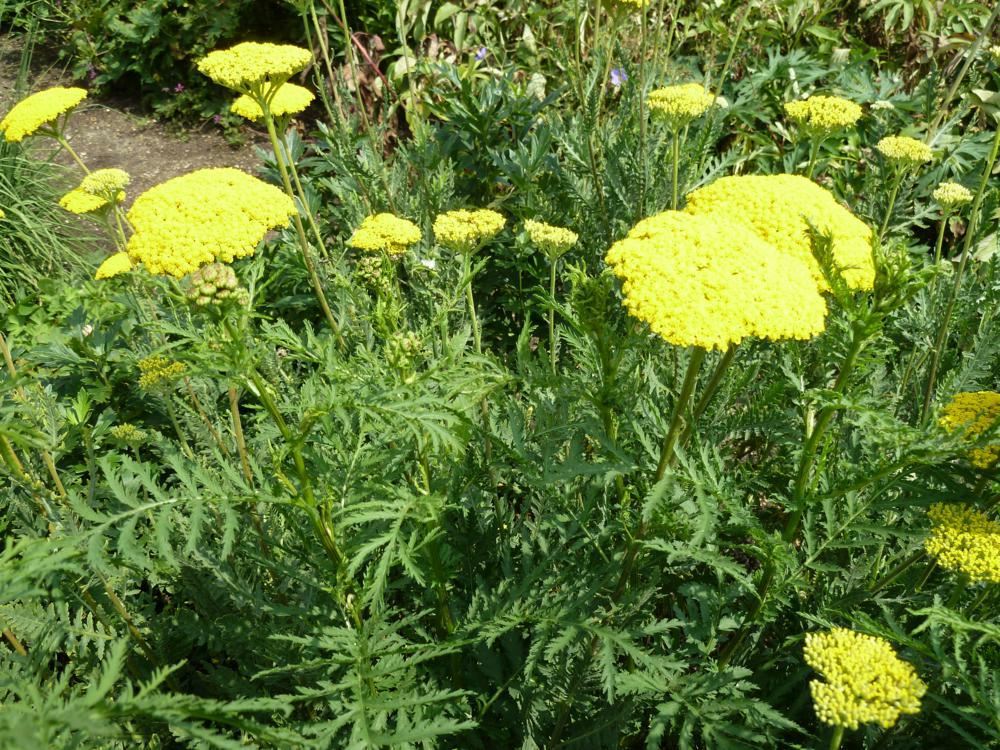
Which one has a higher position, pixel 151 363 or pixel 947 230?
pixel 151 363

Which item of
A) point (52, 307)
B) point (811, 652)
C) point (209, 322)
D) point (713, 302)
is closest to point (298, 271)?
point (52, 307)

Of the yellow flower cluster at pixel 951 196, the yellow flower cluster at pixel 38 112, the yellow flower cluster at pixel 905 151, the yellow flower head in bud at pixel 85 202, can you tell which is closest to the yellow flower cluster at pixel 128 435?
the yellow flower head in bud at pixel 85 202

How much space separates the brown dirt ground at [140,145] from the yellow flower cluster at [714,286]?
495 cm

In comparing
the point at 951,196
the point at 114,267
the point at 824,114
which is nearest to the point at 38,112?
the point at 114,267

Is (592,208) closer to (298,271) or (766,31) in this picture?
(298,271)

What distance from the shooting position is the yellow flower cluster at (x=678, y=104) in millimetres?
2566

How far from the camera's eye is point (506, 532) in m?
2.27

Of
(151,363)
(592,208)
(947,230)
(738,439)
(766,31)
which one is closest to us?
(151,363)

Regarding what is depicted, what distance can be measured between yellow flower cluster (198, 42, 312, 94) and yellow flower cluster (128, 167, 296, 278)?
41 centimetres

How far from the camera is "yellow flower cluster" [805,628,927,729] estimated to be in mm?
1368

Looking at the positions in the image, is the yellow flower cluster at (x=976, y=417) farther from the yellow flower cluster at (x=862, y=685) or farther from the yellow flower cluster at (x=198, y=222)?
the yellow flower cluster at (x=198, y=222)

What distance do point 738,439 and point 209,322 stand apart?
1.89m

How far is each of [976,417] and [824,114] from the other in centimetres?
140

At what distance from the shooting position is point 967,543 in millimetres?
1552
